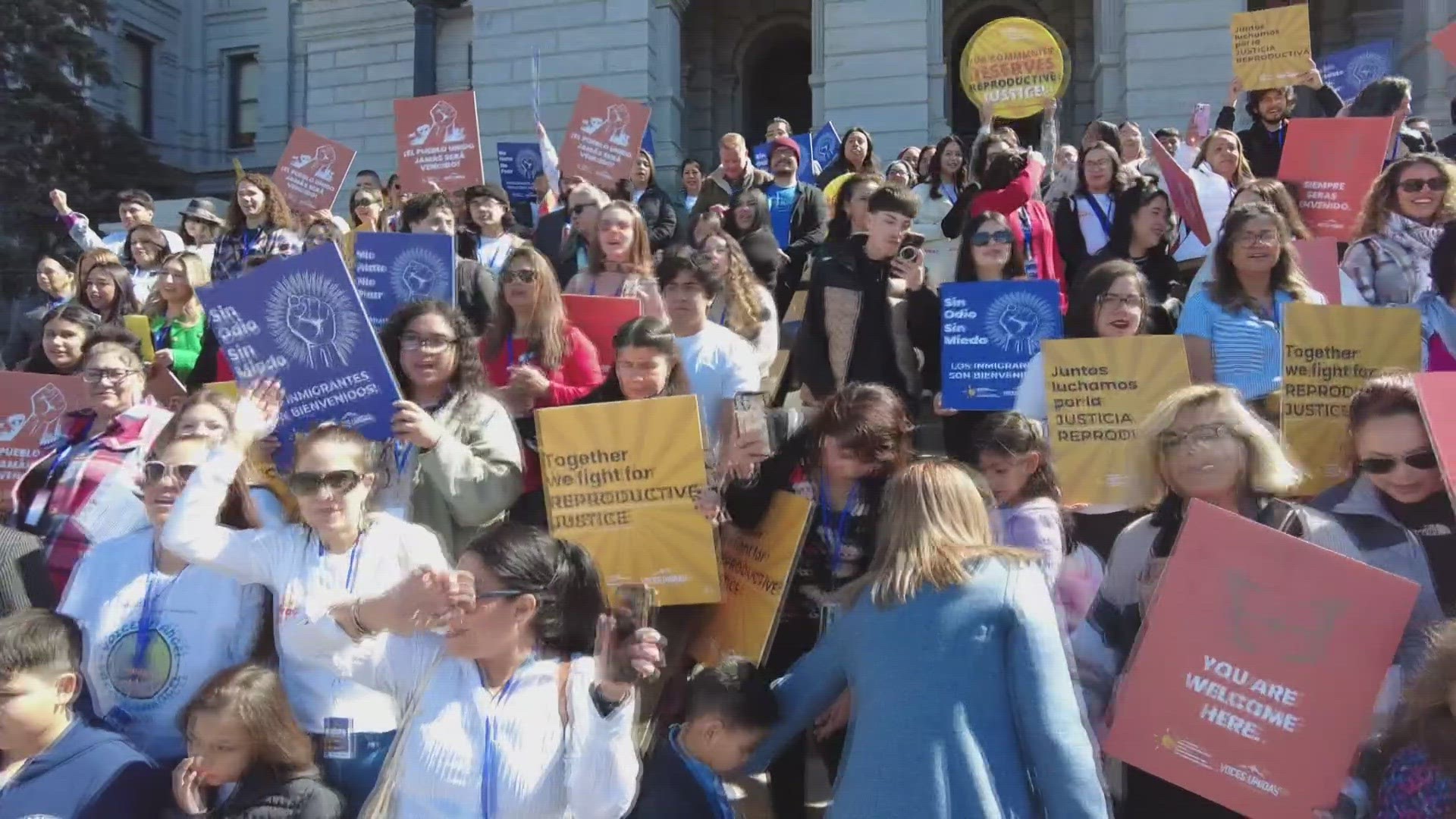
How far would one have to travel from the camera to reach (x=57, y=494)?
13.8 feet

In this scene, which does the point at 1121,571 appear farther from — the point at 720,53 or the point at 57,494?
the point at 720,53

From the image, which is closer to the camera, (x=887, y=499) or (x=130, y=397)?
(x=887, y=499)

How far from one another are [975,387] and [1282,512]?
2142 mm

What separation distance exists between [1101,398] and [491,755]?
248 centimetres

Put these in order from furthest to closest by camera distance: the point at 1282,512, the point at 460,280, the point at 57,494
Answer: the point at 460,280
the point at 57,494
the point at 1282,512

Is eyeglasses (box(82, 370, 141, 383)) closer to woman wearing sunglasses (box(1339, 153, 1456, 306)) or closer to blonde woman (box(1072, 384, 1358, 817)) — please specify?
blonde woman (box(1072, 384, 1358, 817))

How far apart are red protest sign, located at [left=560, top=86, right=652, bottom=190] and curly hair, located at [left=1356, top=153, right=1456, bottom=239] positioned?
5713 mm

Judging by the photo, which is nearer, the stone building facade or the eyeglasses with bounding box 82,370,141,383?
the eyeglasses with bounding box 82,370,141,383

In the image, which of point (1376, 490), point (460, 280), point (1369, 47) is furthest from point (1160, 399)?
point (1369, 47)

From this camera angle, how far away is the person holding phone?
535 cm

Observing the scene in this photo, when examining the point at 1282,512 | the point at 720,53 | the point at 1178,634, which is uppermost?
the point at 720,53

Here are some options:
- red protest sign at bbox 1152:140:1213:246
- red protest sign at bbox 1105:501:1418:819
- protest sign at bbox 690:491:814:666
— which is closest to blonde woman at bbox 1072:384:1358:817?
red protest sign at bbox 1105:501:1418:819

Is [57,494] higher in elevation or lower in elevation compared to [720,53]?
lower

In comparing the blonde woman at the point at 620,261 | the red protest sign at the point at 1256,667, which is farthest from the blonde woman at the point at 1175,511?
the blonde woman at the point at 620,261
